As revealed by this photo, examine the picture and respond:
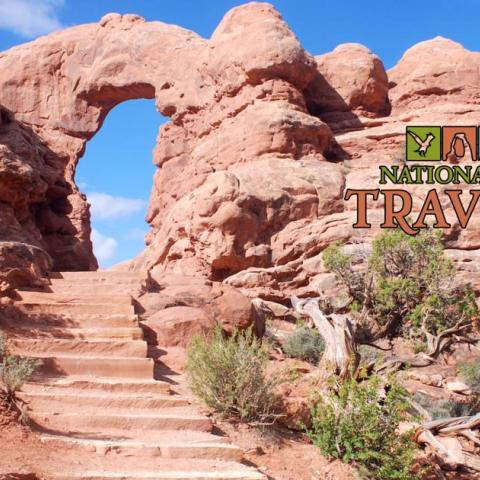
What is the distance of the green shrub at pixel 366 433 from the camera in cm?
705

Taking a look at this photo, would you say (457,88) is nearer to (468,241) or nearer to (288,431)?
(468,241)

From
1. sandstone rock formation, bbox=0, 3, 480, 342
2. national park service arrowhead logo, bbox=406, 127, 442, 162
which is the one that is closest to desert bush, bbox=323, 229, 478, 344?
sandstone rock formation, bbox=0, 3, 480, 342

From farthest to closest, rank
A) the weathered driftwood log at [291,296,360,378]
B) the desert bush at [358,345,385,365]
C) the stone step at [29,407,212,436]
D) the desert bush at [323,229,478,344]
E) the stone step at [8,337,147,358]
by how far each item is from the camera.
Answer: the desert bush at [323,229,478,344], the desert bush at [358,345,385,365], the weathered driftwood log at [291,296,360,378], the stone step at [8,337,147,358], the stone step at [29,407,212,436]

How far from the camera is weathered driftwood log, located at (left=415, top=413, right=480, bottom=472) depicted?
899cm

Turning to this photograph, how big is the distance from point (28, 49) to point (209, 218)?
13.0 m

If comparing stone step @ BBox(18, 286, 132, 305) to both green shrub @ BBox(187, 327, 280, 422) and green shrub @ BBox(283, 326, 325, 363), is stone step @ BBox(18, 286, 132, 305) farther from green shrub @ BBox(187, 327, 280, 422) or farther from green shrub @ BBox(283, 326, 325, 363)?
green shrub @ BBox(187, 327, 280, 422)

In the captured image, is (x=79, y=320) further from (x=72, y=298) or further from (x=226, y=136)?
(x=226, y=136)

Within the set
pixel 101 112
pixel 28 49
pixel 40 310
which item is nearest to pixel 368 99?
pixel 101 112

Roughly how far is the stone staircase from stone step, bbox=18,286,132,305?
0.06 ft

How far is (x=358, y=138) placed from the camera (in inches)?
858

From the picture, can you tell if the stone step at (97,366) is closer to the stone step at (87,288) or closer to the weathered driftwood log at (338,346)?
the stone step at (87,288)

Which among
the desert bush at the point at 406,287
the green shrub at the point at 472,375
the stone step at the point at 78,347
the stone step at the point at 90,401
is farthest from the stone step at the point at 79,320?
the green shrub at the point at 472,375

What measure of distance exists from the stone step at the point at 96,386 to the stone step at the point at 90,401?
120 mm

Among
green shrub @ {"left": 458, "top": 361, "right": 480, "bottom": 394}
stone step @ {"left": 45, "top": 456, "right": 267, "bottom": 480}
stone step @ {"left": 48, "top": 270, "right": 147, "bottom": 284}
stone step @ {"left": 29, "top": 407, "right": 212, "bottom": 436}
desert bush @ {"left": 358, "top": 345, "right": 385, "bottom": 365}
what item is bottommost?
green shrub @ {"left": 458, "top": 361, "right": 480, "bottom": 394}
